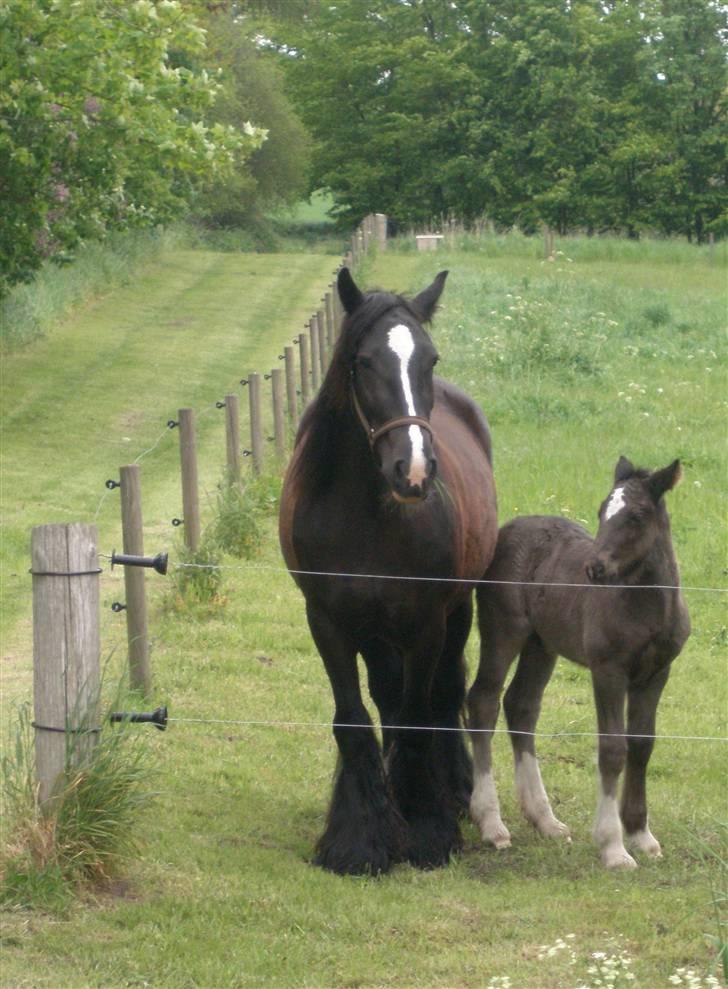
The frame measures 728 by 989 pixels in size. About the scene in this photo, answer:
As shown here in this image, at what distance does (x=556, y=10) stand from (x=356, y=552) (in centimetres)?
5303

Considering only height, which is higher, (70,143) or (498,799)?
(70,143)

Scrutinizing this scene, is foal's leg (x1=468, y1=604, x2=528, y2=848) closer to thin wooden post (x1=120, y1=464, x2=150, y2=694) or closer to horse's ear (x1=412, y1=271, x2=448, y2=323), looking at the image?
horse's ear (x1=412, y1=271, x2=448, y2=323)

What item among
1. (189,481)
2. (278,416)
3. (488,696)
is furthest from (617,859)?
(278,416)

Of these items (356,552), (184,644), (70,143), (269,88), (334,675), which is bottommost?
(184,644)

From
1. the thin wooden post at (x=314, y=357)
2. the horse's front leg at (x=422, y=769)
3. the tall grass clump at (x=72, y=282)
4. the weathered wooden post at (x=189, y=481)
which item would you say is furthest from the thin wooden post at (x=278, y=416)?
the horse's front leg at (x=422, y=769)

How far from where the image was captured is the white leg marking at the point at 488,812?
6.37 metres

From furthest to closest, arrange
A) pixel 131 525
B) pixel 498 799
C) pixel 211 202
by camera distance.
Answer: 1. pixel 211 202
2. pixel 131 525
3. pixel 498 799

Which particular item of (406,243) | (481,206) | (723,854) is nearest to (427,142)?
(481,206)

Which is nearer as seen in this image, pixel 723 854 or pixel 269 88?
pixel 723 854

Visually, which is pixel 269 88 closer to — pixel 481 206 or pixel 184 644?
pixel 481 206

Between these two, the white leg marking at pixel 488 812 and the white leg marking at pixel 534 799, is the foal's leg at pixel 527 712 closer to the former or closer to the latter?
the white leg marking at pixel 534 799

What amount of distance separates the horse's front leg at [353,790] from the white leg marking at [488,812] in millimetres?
462

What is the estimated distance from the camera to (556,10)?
55344 mm

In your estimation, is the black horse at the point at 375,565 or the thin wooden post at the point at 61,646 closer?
the thin wooden post at the point at 61,646
